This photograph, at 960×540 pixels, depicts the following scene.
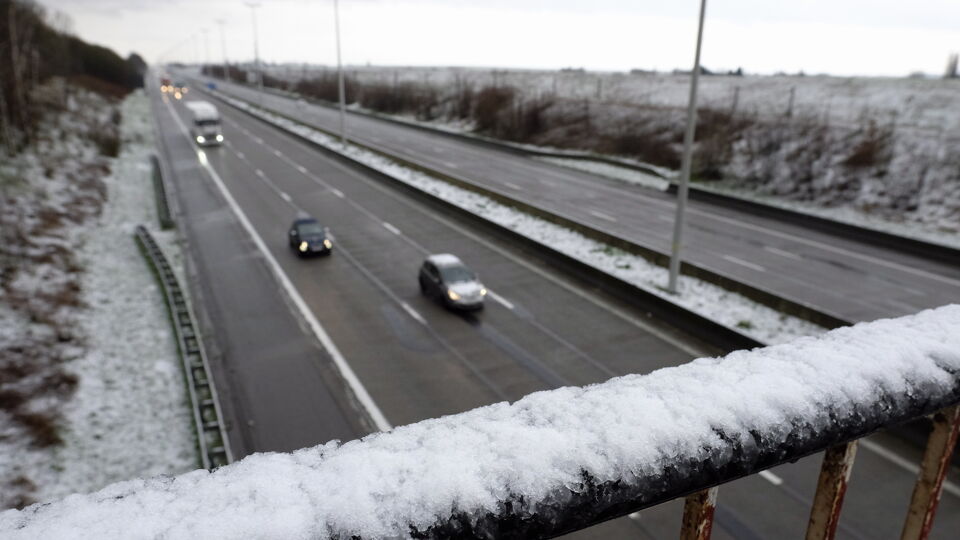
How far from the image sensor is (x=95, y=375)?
1419 centimetres

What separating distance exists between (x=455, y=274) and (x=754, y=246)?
14345 millimetres

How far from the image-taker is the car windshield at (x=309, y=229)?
22895 millimetres

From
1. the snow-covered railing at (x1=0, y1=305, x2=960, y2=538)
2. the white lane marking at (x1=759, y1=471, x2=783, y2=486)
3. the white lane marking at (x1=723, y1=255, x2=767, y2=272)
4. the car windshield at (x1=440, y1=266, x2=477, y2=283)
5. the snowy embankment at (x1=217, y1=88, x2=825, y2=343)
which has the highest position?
the snow-covered railing at (x1=0, y1=305, x2=960, y2=538)

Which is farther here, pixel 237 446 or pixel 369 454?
pixel 237 446

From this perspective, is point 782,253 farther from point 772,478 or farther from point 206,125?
point 206,125

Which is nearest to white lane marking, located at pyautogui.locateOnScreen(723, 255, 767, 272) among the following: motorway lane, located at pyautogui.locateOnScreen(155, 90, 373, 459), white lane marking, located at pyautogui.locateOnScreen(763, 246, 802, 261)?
white lane marking, located at pyautogui.locateOnScreen(763, 246, 802, 261)

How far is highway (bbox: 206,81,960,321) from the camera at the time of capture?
19.4 meters

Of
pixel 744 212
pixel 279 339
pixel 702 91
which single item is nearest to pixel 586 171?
pixel 744 212

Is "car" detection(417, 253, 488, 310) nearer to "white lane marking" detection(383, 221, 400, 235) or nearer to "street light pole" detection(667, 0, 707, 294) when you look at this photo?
"street light pole" detection(667, 0, 707, 294)

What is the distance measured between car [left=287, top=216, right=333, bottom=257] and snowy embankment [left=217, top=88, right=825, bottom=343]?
7.28 meters

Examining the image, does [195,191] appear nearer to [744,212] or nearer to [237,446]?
[237,446]

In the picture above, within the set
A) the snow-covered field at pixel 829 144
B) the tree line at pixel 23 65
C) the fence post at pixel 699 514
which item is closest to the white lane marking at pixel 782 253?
the snow-covered field at pixel 829 144

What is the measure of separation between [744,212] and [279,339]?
84.3ft

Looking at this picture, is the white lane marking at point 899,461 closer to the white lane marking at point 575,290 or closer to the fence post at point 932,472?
the white lane marking at point 575,290
